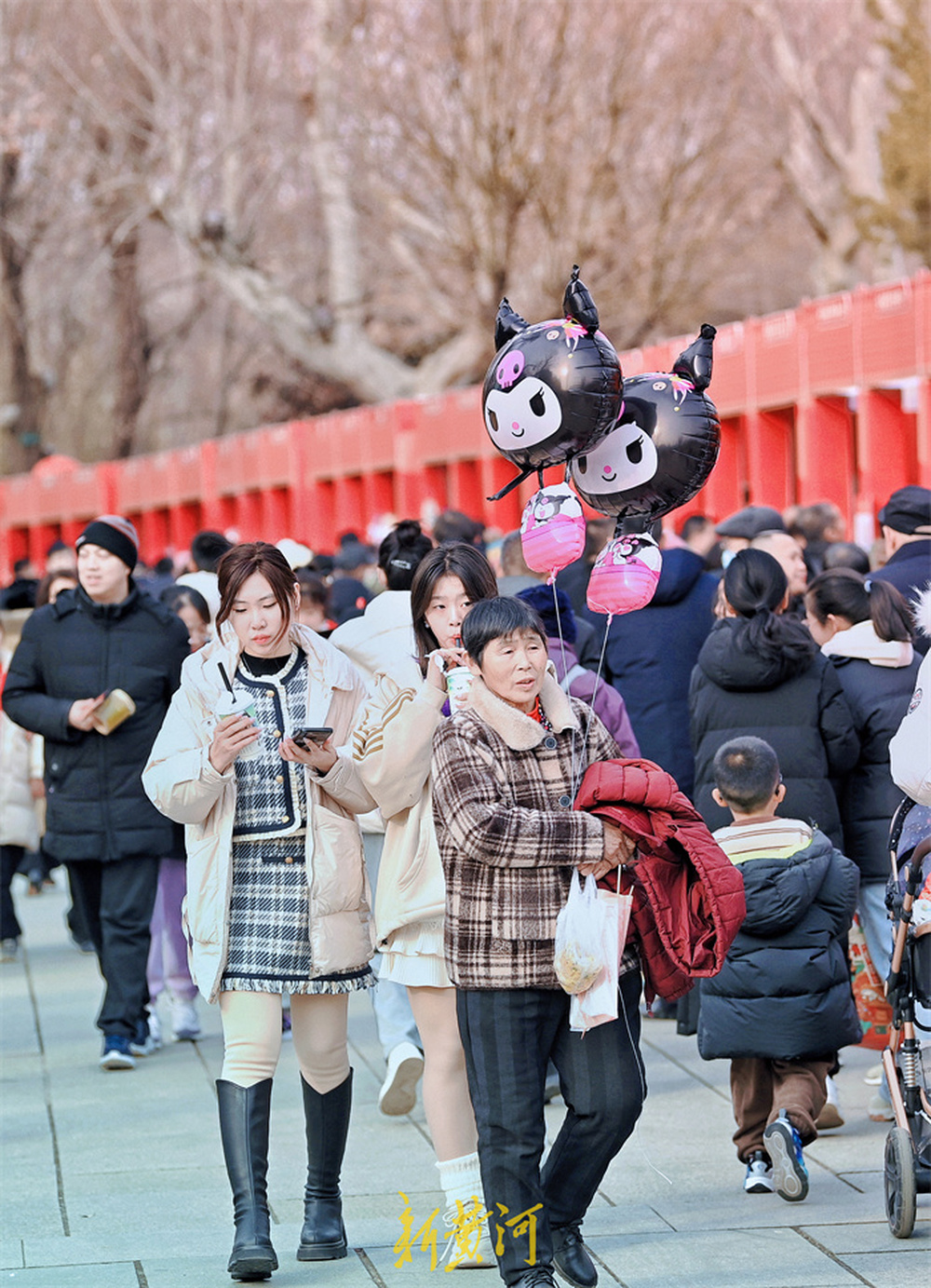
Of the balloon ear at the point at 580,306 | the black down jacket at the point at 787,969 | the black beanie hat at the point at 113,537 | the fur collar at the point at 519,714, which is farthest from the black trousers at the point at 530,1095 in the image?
the black beanie hat at the point at 113,537

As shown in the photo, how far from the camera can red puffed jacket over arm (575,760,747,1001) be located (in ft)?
14.8

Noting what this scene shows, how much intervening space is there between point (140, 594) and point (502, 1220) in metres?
3.81

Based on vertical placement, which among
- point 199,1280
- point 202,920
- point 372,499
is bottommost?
point 199,1280

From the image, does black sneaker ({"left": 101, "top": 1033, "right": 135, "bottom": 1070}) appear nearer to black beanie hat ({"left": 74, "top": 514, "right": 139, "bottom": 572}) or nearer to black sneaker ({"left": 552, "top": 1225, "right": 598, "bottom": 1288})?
black beanie hat ({"left": 74, "top": 514, "right": 139, "bottom": 572})

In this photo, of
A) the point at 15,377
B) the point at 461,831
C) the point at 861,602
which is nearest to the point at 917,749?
the point at 461,831

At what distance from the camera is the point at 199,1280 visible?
16.1 ft

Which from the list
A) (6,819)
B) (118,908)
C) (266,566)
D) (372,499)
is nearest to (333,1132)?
(266,566)

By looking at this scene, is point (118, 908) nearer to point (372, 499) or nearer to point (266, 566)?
point (266, 566)

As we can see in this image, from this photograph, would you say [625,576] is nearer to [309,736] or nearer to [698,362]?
[698,362]

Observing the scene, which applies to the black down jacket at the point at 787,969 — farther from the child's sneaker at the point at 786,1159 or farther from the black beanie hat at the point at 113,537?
the black beanie hat at the point at 113,537

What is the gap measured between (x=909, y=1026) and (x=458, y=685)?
1461 mm

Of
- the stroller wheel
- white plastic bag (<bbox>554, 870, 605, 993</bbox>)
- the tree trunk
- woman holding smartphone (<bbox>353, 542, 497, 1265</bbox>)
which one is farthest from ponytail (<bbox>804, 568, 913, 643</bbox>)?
the tree trunk

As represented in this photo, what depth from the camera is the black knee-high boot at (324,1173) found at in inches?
201

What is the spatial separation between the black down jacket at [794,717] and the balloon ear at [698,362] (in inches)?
46.6
